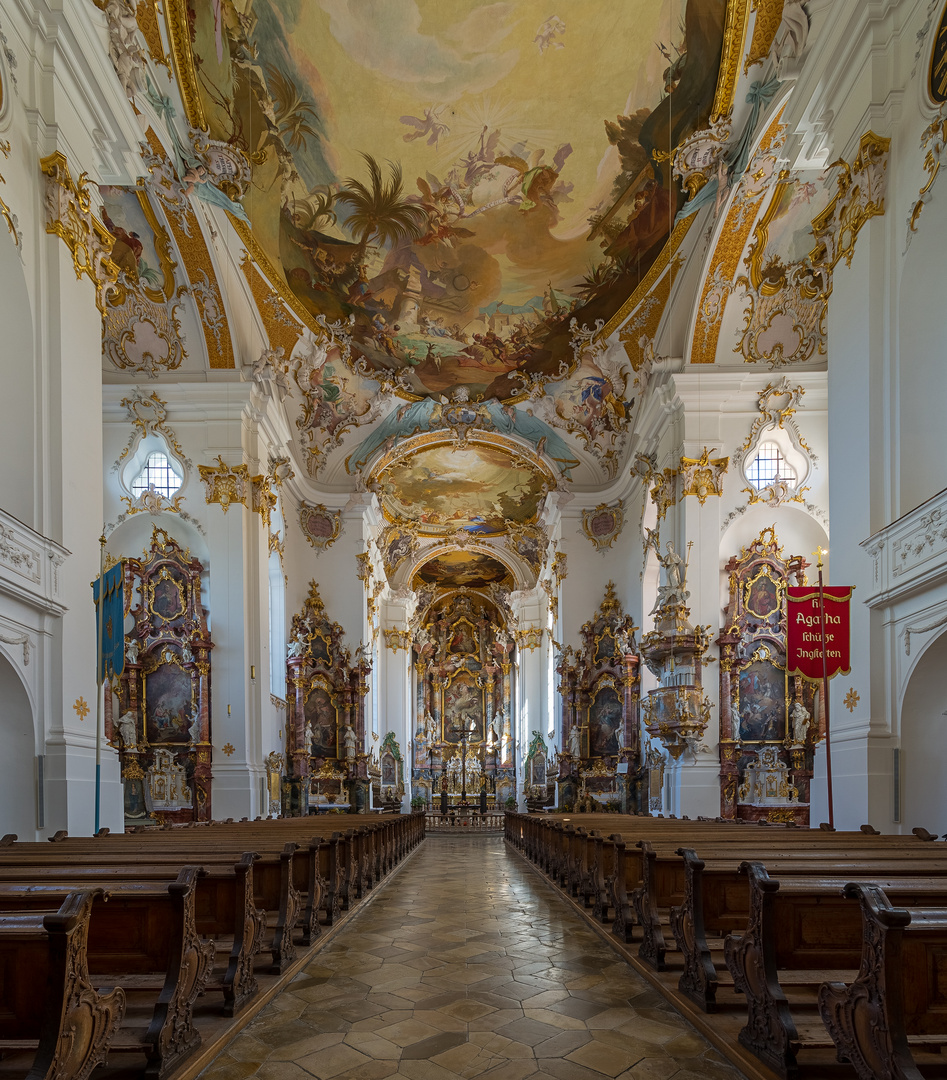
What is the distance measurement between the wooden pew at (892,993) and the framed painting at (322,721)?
734 inches

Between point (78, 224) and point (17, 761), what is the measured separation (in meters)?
5.26

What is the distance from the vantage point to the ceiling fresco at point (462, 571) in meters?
34.1

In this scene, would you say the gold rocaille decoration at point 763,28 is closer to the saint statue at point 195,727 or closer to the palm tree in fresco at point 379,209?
the palm tree in fresco at point 379,209

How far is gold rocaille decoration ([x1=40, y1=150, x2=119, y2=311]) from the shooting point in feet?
28.0

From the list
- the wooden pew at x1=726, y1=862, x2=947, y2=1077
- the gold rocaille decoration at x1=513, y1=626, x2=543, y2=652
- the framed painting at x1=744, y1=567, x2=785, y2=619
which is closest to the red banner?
the wooden pew at x1=726, y1=862, x2=947, y2=1077

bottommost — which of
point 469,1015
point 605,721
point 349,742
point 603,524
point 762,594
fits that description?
point 349,742

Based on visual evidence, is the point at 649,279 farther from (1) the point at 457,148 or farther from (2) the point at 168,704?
(2) the point at 168,704

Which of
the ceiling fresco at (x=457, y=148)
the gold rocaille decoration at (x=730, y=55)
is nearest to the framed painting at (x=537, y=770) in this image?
the ceiling fresco at (x=457, y=148)

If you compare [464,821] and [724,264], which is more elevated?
Answer: [724,264]

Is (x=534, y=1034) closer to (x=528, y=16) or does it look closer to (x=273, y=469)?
(x=528, y=16)

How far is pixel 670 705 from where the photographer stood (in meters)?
14.9

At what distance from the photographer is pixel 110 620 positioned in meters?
9.19

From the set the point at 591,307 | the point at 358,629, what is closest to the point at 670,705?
the point at 591,307

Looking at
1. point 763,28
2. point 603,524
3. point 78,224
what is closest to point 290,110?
point 78,224
